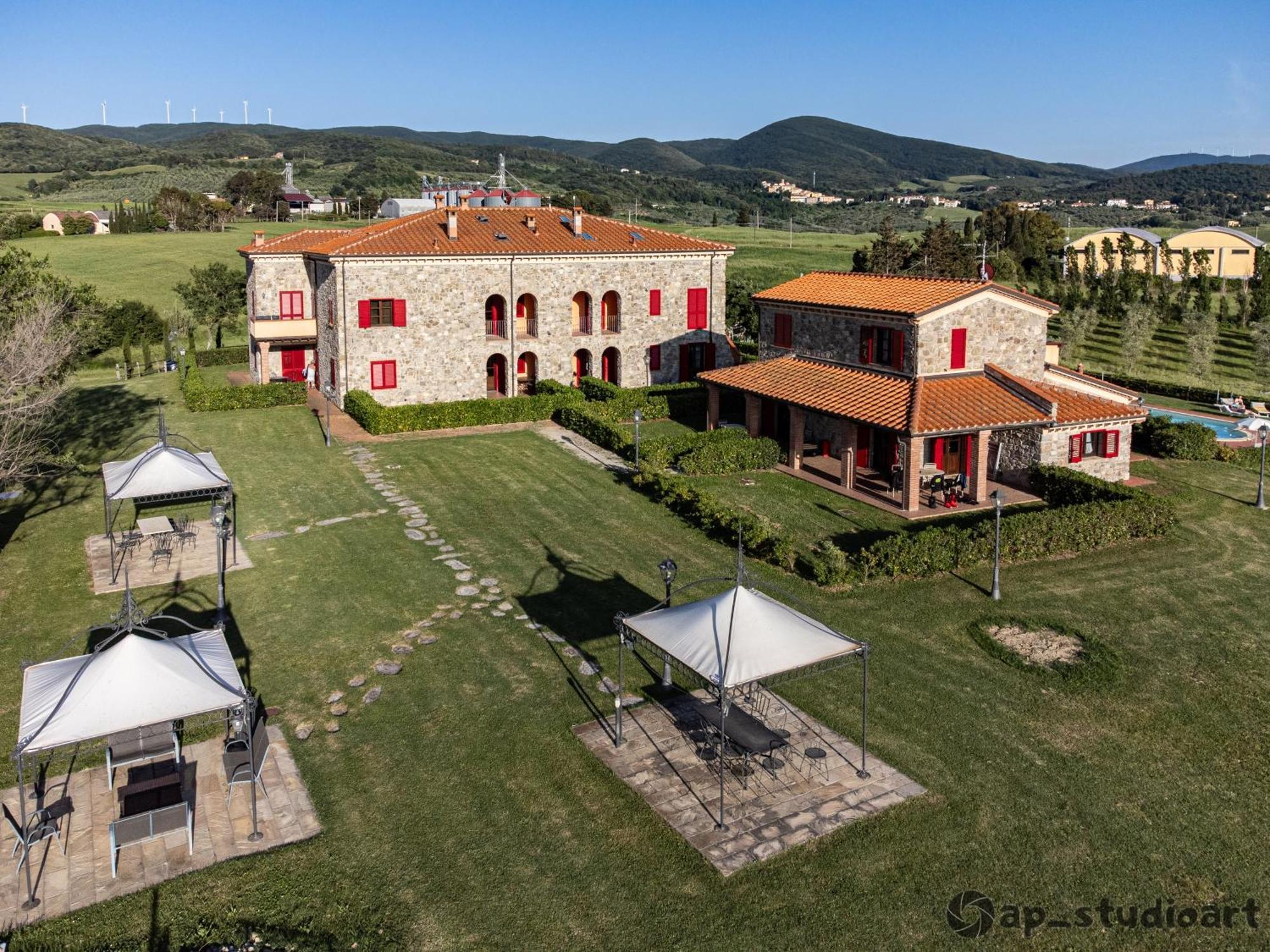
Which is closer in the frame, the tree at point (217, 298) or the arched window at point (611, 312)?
the arched window at point (611, 312)

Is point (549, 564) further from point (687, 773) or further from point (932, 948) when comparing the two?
point (932, 948)

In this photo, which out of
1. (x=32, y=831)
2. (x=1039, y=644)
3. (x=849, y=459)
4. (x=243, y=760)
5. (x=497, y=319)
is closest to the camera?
(x=32, y=831)

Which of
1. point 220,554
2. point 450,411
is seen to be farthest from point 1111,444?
point 220,554

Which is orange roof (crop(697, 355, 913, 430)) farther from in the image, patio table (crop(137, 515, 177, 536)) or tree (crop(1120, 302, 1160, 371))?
tree (crop(1120, 302, 1160, 371))

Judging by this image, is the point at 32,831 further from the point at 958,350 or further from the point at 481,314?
the point at 481,314

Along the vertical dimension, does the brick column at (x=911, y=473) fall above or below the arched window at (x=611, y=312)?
below

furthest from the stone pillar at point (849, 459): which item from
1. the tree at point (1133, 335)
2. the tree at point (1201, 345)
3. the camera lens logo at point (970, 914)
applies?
the tree at point (1133, 335)

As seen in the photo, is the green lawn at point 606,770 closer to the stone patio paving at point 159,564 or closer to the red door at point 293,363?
the stone patio paving at point 159,564
